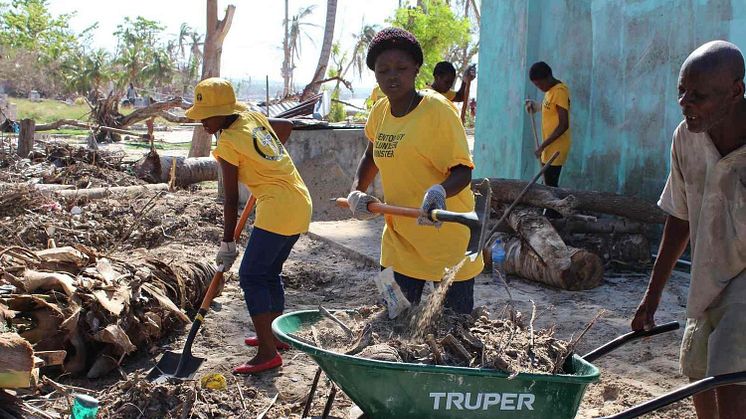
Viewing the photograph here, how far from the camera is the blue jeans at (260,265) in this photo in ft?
14.7

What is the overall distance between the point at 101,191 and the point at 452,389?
8608 millimetres

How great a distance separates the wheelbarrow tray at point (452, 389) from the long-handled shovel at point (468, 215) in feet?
2.11

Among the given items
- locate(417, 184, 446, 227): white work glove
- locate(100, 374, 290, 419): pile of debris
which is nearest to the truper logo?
locate(417, 184, 446, 227): white work glove

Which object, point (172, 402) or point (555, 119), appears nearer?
point (172, 402)

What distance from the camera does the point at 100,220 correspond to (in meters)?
8.41

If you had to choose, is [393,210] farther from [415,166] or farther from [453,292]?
[453,292]

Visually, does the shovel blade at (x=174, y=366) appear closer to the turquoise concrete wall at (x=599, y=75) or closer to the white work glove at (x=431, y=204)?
the white work glove at (x=431, y=204)

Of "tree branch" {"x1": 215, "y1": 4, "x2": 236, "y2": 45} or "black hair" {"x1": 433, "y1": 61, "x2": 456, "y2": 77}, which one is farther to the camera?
"tree branch" {"x1": 215, "y1": 4, "x2": 236, "y2": 45}

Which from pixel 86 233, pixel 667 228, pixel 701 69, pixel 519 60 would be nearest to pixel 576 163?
pixel 519 60

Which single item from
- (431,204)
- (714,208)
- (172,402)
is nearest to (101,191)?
(172,402)

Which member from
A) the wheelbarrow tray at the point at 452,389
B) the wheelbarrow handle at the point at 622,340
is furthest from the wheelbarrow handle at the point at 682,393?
the wheelbarrow handle at the point at 622,340

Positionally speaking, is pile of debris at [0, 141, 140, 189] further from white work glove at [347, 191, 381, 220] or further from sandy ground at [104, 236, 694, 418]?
white work glove at [347, 191, 381, 220]

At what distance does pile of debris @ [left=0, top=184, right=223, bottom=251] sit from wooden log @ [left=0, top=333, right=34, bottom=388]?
4340 mm

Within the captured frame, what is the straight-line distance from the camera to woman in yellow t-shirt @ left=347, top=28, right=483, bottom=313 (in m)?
3.44
